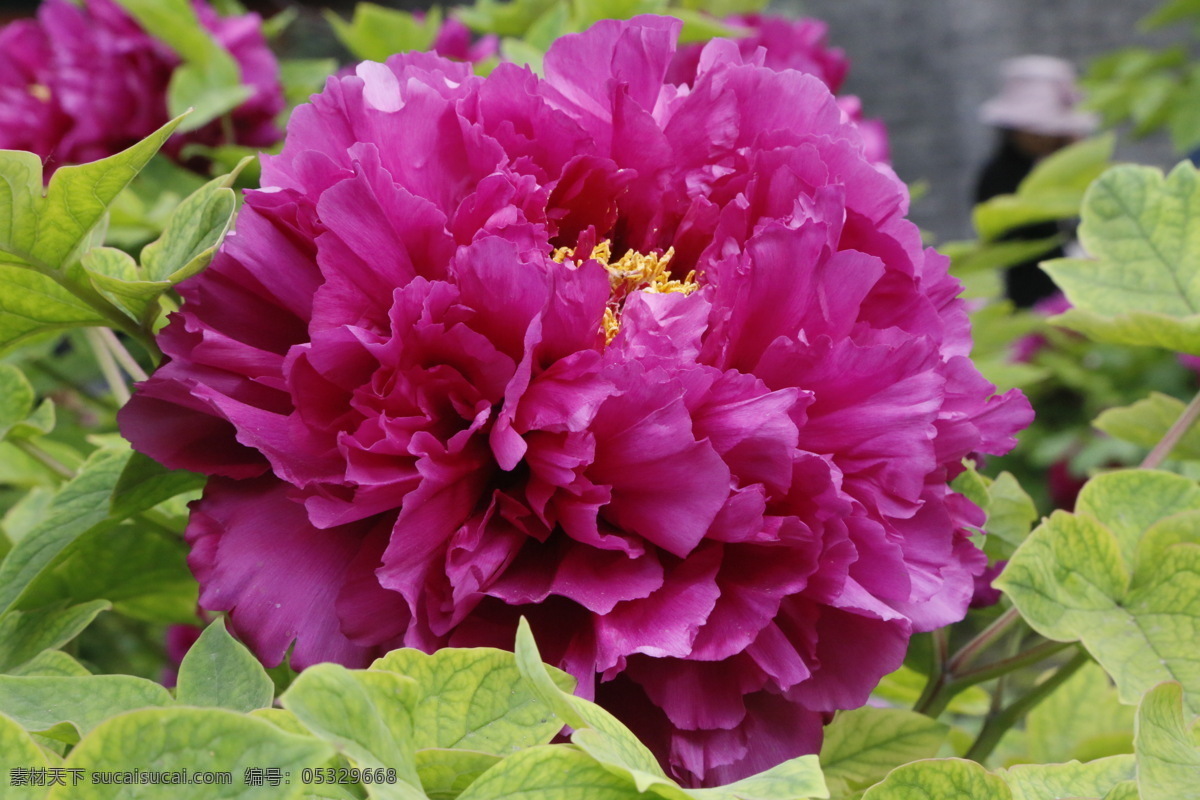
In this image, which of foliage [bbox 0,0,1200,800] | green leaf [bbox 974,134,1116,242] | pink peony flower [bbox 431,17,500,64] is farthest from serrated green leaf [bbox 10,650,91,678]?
green leaf [bbox 974,134,1116,242]

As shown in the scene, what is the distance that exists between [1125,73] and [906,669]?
65.5 inches

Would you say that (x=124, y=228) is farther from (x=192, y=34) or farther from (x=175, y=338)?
(x=175, y=338)

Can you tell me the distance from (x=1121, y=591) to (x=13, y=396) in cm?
48

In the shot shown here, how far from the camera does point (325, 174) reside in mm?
358

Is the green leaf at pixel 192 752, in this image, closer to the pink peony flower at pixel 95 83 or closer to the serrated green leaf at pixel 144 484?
the serrated green leaf at pixel 144 484

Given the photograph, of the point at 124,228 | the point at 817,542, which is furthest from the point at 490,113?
the point at 124,228

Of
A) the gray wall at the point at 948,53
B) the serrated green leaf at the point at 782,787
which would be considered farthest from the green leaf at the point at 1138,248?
the gray wall at the point at 948,53

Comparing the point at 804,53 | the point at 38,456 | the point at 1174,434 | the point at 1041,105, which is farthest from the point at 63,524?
the point at 1041,105

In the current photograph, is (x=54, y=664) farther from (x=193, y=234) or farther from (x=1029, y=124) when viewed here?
(x=1029, y=124)

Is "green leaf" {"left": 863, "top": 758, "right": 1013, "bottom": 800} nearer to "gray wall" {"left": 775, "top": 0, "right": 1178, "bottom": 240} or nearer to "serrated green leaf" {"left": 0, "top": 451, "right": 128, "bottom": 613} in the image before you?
"serrated green leaf" {"left": 0, "top": 451, "right": 128, "bottom": 613}

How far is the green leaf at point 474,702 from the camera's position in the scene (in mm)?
292

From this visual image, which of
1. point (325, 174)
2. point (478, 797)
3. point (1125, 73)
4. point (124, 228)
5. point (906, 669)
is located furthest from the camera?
point (1125, 73)

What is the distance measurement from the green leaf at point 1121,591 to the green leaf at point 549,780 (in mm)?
199

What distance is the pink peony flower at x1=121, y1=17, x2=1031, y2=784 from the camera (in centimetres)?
33
